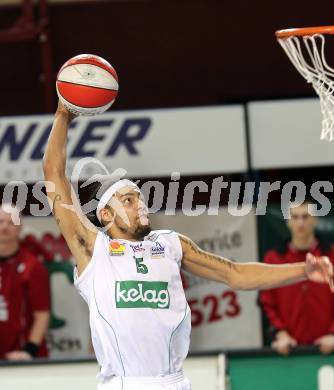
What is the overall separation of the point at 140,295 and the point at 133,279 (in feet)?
0.37

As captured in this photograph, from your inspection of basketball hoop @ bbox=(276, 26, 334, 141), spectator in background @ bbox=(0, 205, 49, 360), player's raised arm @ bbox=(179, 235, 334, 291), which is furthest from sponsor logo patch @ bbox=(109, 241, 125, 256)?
spectator in background @ bbox=(0, 205, 49, 360)

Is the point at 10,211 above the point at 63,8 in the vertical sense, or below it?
below

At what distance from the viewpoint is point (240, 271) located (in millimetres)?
7387

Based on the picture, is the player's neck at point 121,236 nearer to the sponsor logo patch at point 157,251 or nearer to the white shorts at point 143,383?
the sponsor logo patch at point 157,251

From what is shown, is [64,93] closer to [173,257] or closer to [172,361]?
[173,257]

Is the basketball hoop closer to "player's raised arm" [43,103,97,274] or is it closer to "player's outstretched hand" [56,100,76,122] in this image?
"player's outstretched hand" [56,100,76,122]

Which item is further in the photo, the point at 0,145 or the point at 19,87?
the point at 19,87

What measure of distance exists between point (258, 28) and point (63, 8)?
2.16 metres

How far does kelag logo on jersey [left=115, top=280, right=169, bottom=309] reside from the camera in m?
7.16

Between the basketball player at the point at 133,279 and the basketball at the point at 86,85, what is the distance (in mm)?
97

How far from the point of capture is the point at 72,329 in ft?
35.7

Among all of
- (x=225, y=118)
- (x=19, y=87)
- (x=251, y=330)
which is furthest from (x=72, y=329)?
(x=19, y=87)

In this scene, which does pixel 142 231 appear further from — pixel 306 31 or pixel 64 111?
pixel 306 31

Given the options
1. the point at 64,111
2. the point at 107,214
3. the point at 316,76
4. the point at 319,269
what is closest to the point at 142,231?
the point at 107,214
